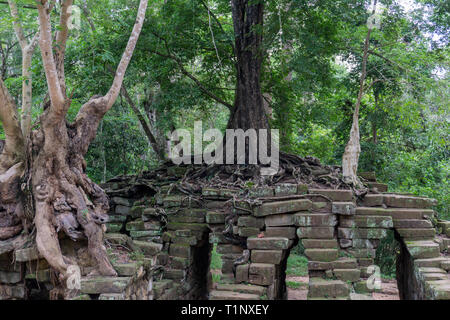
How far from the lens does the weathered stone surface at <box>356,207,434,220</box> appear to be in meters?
6.79

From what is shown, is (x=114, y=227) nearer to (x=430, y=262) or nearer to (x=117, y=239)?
(x=117, y=239)

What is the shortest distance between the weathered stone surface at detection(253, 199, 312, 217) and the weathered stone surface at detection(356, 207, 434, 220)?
856mm

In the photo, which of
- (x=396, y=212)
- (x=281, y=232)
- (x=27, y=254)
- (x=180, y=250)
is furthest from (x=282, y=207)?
(x=27, y=254)

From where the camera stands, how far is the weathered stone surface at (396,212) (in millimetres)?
6785

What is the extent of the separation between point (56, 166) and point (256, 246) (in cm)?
306

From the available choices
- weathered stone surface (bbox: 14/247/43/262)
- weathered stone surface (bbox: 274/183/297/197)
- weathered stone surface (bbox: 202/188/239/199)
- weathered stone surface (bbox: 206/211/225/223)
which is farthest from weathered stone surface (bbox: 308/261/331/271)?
weathered stone surface (bbox: 14/247/43/262)

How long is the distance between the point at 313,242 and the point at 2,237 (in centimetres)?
432

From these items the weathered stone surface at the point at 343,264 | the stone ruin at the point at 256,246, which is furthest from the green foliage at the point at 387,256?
the weathered stone surface at the point at 343,264

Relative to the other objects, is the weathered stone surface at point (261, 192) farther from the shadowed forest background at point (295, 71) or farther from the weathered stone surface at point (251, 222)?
the shadowed forest background at point (295, 71)

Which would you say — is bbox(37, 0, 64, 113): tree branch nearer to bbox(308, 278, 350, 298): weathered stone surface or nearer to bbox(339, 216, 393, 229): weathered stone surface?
bbox(308, 278, 350, 298): weathered stone surface

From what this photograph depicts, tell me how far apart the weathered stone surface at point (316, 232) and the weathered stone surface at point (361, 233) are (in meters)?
0.22

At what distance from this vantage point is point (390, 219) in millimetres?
6672

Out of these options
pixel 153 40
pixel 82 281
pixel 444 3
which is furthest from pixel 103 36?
pixel 444 3
